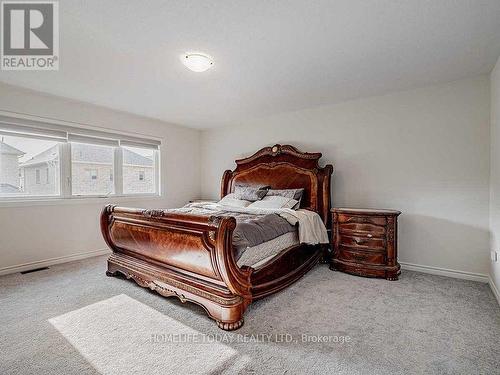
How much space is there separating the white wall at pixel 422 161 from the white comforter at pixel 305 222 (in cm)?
70

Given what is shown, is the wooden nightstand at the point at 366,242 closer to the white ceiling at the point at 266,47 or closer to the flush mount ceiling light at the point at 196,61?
the white ceiling at the point at 266,47

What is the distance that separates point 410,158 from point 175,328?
3.31 m

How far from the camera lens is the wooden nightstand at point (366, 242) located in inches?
116

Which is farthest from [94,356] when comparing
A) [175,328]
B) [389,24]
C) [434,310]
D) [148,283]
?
[389,24]

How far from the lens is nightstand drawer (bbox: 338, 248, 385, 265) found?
2998 millimetres

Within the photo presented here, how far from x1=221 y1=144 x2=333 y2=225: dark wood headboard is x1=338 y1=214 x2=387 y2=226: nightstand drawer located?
0.43 m

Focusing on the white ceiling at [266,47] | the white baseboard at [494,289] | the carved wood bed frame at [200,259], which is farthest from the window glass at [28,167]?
the white baseboard at [494,289]

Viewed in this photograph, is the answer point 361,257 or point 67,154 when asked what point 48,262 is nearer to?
point 67,154

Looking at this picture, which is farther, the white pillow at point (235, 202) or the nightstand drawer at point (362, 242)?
the white pillow at point (235, 202)

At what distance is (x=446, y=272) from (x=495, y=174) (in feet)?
4.13

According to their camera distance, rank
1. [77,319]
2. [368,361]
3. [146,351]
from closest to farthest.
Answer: [368,361]
[146,351]
[77,319]

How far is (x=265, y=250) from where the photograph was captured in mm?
2355

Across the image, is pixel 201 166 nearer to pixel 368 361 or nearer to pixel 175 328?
pixel 175 328

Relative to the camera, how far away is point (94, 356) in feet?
5.34
